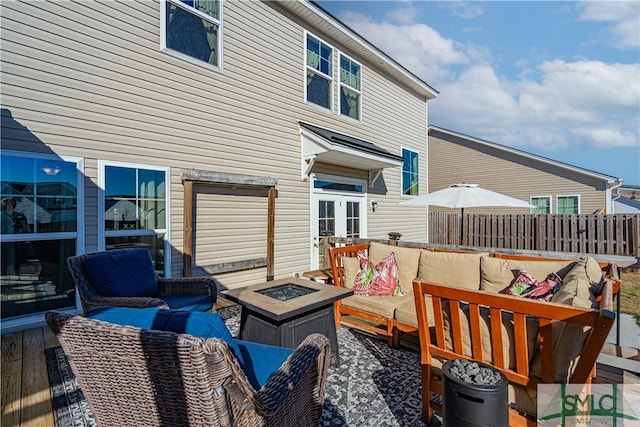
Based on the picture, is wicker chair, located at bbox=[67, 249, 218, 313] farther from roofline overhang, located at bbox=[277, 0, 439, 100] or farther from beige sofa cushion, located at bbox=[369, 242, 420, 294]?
roofline overhang, located at bbox=[277, 0, 439, 100]

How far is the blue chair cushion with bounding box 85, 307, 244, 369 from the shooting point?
4.46 feet

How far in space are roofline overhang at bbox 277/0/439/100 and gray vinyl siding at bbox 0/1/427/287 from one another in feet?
0.79

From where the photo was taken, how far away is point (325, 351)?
191 cm

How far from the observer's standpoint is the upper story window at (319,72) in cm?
686

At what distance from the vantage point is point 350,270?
4246 millimetres

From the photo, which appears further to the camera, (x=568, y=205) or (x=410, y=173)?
(x=568, y=205)

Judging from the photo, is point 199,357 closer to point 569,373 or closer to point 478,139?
point 569,373

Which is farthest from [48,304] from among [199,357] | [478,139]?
[478,139]

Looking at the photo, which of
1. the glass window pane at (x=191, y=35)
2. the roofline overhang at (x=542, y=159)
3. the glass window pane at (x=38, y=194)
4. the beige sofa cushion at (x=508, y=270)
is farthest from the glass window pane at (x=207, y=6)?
the roofline overhang at (x=542, y=159)

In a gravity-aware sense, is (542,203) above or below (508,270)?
above

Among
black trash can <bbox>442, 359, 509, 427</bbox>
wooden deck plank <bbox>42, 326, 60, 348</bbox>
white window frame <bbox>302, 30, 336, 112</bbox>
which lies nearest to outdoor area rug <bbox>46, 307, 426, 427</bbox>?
wooden deck plank <bbox>42, 326, 60, 348</bbox>

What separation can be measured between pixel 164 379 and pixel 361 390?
1840 mm

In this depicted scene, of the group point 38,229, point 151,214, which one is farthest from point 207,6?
point 38,229

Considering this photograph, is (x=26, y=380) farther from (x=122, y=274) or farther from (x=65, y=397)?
(x=122, y=274)
